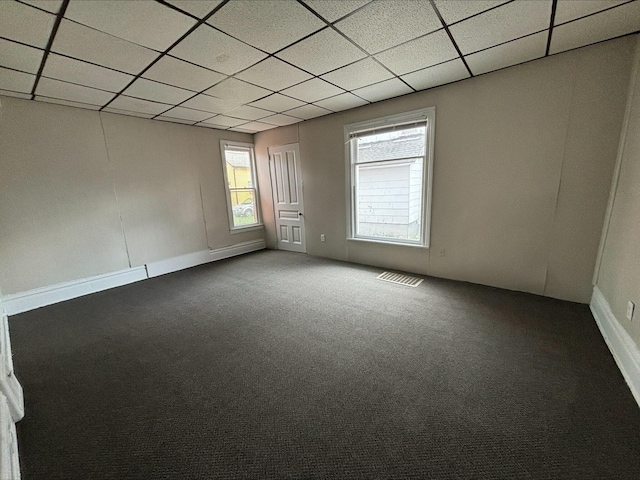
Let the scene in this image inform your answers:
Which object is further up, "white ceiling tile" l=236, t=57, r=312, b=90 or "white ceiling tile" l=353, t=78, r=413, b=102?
"white ceiling tile" l=353, t=78, r=413, b=102

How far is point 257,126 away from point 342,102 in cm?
191

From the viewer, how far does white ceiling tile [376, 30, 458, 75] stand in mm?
2101

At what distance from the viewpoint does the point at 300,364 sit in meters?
1.96

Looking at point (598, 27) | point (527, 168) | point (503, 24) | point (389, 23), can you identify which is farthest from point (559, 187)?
point (389, 23)

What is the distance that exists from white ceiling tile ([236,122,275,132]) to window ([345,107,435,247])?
1.64 m

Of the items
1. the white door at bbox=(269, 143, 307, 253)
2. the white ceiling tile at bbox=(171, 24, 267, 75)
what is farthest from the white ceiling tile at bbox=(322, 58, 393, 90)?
the white door at bbox=(269, 143, 307, 253)

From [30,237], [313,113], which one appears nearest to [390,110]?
[313,113]

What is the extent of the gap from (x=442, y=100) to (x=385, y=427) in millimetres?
→ 3483

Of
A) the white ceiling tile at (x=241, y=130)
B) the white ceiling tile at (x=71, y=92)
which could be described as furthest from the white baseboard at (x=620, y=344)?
the white ceiling tile at (x=241, y=130)

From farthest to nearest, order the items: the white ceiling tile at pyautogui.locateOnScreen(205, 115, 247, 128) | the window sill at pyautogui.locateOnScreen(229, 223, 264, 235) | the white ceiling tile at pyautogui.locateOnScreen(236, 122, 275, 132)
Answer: the window sill at pyautogui.locateOnScreen(229, 223, 264, 235) → the white ceiling tile at pyautogui.locateOnScreen(236, 122, 275, 132) → the white ceiling tile at pyautogui.locateOnScreen(205, 115, 247, 128)

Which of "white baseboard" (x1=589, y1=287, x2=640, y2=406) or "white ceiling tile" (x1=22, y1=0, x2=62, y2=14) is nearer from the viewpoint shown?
"white ceiling tile" (x1=22, y1=0, x2=62, y2=14)

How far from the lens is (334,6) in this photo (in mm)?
1656

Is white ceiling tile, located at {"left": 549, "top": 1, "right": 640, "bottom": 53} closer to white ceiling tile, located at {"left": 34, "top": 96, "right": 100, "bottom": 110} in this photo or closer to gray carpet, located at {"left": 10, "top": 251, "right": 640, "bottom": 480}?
gray carpet, located at {"left": 10, "top": 251, "right": 640, "bottom": 480}

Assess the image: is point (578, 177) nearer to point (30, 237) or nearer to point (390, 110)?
point (390, 110)
